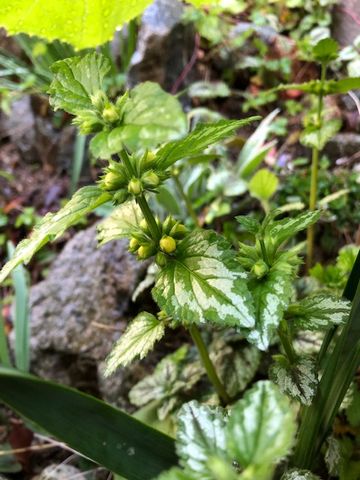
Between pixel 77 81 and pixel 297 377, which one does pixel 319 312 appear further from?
pixel 77 81

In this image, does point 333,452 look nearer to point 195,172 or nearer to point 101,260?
point 101,260

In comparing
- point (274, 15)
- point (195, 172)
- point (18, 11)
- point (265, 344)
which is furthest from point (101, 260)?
point (274, 15)

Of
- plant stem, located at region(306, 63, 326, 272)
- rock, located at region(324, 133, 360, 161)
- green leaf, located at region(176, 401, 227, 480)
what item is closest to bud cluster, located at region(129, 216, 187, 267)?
green leaf, located at region(176, 401, 227, 480)

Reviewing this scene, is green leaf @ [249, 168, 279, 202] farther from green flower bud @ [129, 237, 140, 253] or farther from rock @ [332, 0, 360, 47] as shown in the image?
rock @ [332, 0, 360, 47]

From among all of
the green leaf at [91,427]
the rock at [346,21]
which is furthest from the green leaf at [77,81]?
the rock at [346,21]

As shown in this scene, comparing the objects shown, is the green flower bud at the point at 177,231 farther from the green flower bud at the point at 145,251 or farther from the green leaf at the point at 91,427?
the green leaf at the point at 91,427

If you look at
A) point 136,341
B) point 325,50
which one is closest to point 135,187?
point 136,341
